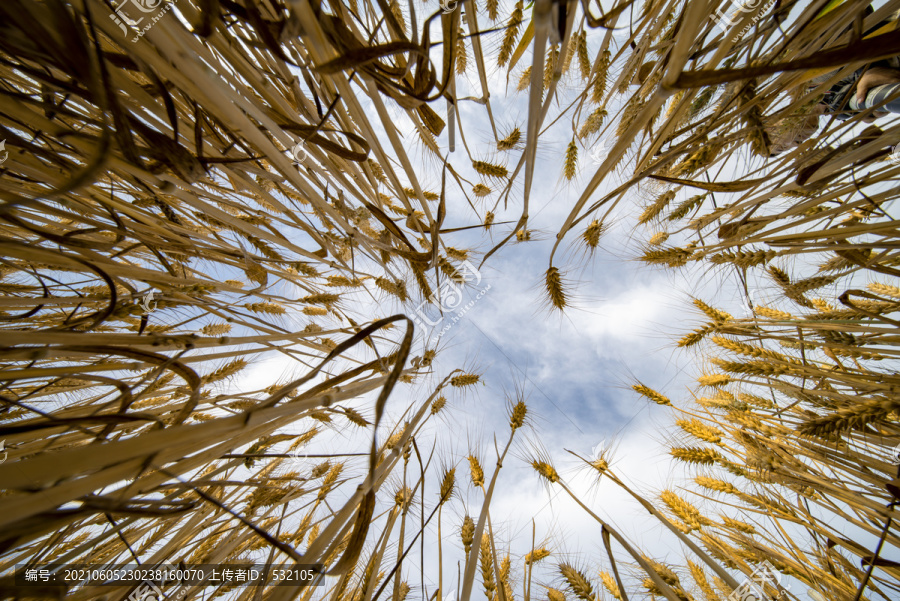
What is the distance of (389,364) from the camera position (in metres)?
1.03

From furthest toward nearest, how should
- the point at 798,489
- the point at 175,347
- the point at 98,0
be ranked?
the point at 798,489
the point at 175,347
the point at 98,0

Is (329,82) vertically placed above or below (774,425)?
above

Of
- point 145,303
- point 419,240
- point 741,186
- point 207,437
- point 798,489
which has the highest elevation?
point 419,240

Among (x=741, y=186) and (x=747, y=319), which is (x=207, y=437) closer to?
(x=741, y=186)

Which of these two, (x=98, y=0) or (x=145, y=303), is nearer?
(x=98, y=0)

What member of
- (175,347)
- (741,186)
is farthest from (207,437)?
(741,186)

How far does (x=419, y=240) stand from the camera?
4.24 feet

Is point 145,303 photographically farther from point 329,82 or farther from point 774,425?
point 774,425

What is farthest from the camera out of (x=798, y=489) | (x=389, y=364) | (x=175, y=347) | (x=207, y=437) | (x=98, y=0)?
(x=798, y=489)

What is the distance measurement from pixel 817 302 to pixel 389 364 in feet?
9.96

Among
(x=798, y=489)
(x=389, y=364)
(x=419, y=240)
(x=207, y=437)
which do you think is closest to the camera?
(x=207, y=437)

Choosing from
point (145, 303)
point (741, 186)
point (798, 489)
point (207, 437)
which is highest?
point (741, 186)

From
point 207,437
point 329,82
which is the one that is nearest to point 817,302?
point 329,82

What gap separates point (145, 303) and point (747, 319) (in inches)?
101
